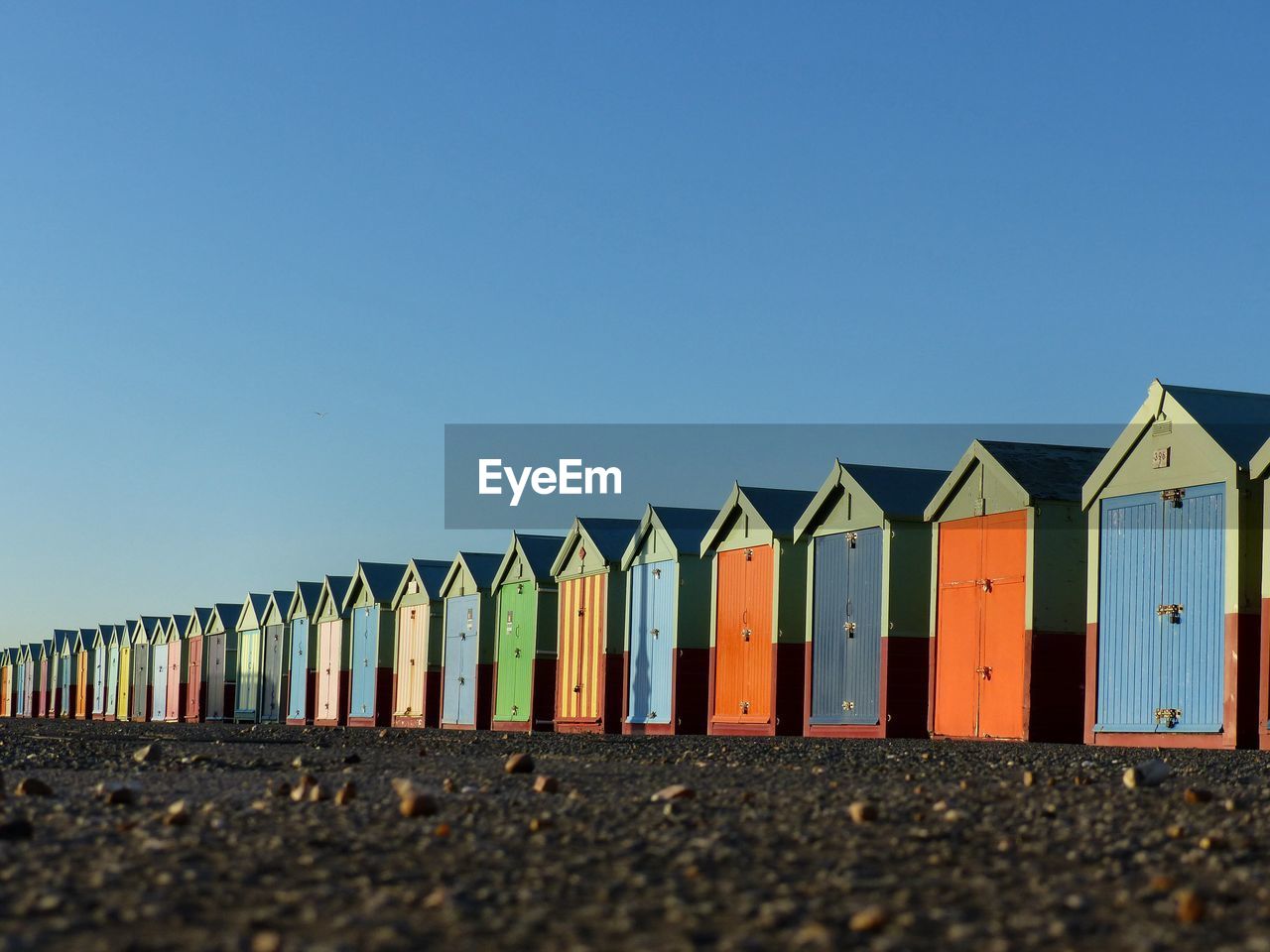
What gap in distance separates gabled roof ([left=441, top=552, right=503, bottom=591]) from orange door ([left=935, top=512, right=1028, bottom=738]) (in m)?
16.2

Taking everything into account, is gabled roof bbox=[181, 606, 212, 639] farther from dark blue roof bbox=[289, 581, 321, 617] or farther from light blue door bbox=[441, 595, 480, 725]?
light blue door bbox=[441, 595, 480, 725]

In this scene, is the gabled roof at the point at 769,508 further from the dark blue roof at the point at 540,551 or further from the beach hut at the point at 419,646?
the beach hut at the point at 419,646

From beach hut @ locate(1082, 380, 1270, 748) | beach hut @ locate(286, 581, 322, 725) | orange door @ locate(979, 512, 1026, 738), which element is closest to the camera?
beach hut @ locate(1082, 380, 1270, 748)

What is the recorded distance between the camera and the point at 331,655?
4328cm

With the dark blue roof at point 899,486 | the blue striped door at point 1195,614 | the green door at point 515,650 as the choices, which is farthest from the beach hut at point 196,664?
the blue striped door at point 1195,614

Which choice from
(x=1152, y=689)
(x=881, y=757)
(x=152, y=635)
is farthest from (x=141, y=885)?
(x=152, y=635)

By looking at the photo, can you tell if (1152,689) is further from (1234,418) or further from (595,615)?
(595,615)

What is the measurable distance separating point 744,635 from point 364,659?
1864cm

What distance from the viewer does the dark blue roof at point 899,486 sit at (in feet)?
69.2

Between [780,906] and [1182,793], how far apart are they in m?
4.43

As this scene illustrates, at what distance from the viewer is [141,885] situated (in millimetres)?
4652

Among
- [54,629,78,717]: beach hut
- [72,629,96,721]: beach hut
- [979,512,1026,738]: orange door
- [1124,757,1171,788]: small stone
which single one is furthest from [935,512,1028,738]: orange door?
[54,629,78,717]: beach hut

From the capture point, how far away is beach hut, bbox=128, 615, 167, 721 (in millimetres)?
63812

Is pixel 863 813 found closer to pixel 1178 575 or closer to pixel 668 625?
pixel 1178 575
